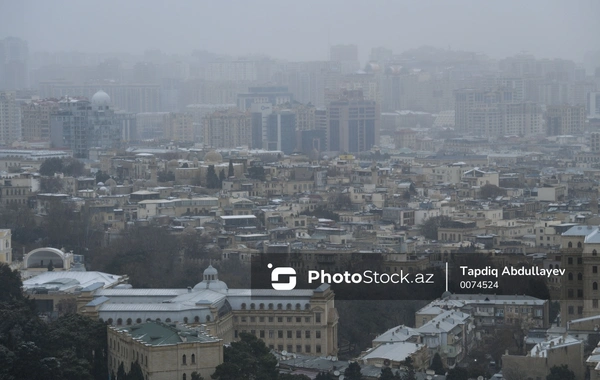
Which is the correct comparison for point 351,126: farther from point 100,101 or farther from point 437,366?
point 437,366

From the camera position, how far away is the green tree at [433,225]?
103ft

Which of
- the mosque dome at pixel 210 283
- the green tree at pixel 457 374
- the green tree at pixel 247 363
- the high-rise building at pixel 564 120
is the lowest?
the high-rise building at pixel 564 120

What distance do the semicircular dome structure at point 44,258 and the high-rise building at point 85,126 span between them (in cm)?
2957

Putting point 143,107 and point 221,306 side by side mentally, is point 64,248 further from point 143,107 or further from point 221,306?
point 143,107

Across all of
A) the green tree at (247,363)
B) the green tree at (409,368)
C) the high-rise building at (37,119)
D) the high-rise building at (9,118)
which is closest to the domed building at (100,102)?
the high-rise building at (37,119)

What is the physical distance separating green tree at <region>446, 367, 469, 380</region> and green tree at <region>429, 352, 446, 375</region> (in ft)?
1.46

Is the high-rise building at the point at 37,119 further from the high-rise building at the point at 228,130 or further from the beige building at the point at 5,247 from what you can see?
the beige building at the point at 5,247

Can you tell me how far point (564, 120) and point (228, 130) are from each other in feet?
40.6

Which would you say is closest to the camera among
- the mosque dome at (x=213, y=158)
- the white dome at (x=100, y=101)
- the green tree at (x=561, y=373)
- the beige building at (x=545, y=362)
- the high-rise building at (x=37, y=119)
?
the green tree at (x=561, y=373)

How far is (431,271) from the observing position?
23797 mm

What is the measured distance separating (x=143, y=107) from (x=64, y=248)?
6103 cm

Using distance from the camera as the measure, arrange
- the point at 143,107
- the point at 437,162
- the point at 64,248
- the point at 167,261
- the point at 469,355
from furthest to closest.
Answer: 1. the point at 143,107
2. the point at 437,162
3. the point at 64,248
4. the point at 167,261
5. the point at 469,355

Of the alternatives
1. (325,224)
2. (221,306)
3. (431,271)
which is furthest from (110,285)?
(325,224)

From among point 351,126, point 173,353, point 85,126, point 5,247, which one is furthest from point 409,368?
point 351,126
